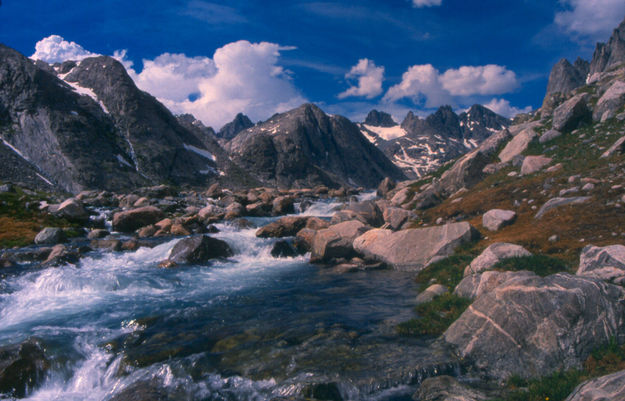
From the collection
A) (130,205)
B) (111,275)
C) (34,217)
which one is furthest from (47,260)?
(130,205)

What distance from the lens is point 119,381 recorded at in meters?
8.59

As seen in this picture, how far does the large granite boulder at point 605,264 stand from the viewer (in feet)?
29.1

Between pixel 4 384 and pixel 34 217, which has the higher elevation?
pixel 34 217

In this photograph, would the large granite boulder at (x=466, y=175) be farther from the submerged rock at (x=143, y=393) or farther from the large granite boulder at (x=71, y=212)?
the large granite boulder at (x=71, y=212)

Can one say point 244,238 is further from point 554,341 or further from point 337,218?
point 554,341

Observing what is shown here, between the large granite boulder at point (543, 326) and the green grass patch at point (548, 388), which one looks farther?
the large granite boulder at point (543, 326)

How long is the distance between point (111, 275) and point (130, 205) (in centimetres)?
3504

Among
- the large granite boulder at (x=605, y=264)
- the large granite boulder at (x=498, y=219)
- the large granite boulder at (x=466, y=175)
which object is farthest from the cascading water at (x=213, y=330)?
the large granite boulder at (x=466, y=175)

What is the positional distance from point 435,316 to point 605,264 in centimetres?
499

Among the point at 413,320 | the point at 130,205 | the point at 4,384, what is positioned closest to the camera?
the point at 4,384

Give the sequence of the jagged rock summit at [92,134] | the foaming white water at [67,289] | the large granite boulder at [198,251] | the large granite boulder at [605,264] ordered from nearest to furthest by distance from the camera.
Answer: the large granite boulder at [605,264] → the foaming white water at [67,289] → the large granite boulder at [198,251] → the jagged rock summit at [92,134]

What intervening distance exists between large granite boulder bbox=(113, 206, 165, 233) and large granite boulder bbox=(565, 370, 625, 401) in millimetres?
36210

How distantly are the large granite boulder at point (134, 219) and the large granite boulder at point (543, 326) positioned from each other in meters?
33.6

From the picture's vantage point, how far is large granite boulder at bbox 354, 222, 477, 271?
17.8m
